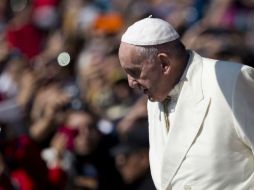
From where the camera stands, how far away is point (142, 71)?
4.75m

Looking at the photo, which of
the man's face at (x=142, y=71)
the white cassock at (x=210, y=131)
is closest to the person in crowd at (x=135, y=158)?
the white cassock at (x=210, y=131)

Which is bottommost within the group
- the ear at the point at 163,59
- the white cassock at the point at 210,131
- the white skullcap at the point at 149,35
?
the white cassock at the point at 210,131

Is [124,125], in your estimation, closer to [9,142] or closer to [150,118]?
[9,142]

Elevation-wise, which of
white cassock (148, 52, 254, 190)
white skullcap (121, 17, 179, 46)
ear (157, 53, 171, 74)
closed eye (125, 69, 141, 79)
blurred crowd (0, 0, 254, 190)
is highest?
white skullcap (121, 17, 179, 46)

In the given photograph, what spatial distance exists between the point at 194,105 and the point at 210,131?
0.51 ft

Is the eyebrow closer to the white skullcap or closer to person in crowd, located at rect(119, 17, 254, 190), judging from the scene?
person in crowd, located at rect(119, 17, 254, 190)

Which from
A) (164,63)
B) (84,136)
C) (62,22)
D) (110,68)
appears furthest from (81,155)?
(62,22)

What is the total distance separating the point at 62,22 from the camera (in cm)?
1138

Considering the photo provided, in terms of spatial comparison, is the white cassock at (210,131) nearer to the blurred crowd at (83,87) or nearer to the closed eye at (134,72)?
the closed eye at (134,72)

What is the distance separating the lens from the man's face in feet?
15.6

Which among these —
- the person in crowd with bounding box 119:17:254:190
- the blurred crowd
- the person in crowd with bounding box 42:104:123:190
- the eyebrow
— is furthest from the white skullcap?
the person in crowd with bounding box 42:104:123:190

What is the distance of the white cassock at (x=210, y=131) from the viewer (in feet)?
15.3

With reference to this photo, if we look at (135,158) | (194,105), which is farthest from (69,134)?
(194,105)

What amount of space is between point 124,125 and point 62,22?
397cm
